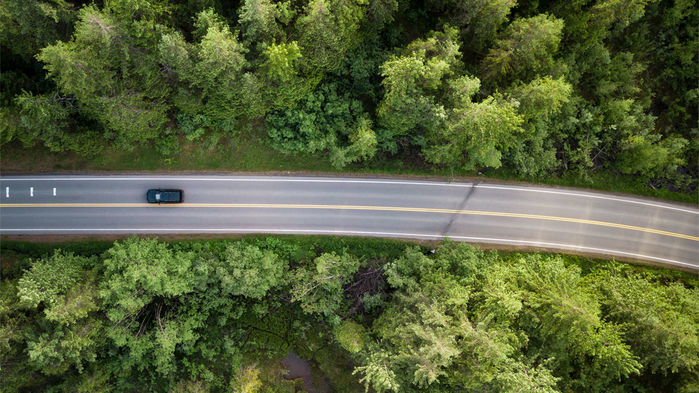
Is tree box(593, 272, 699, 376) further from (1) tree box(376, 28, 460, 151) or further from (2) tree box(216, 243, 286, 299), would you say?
(2) tree box(216, 243, 286, 299)

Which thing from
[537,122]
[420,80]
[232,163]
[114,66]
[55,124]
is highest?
[114,66]

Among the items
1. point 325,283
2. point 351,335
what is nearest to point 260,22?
point 325,283

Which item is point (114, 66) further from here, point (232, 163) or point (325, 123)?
point (325, 123)

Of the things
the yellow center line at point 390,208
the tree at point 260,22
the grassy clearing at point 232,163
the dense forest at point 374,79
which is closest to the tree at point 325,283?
the yellow center line at point 390,208

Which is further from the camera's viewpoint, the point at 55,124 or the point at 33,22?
the point at 55,124

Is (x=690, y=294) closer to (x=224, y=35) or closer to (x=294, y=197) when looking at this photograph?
(x=294, y=197)

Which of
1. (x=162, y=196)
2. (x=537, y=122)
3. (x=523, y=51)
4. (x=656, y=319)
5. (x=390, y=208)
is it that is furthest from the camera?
(x=390, y=208)

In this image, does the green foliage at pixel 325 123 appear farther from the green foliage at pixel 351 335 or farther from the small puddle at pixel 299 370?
the small puddle at pixel 299 370
